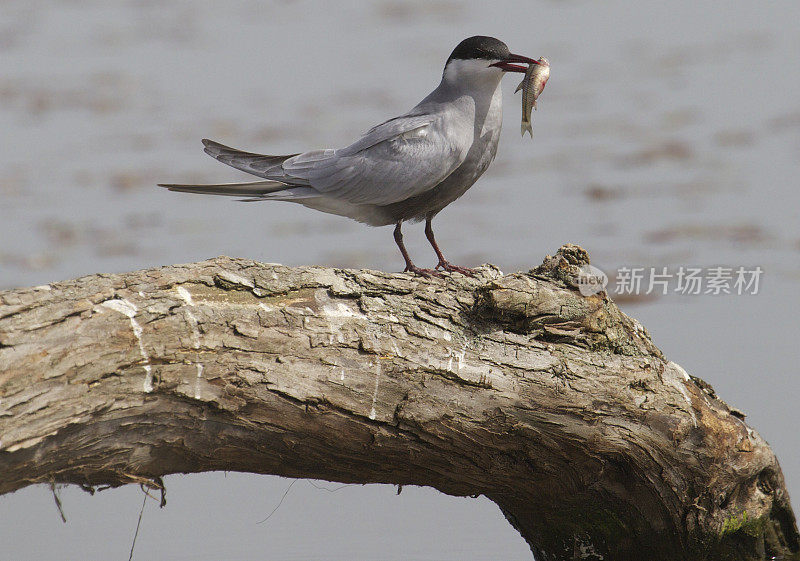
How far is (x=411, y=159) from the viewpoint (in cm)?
446

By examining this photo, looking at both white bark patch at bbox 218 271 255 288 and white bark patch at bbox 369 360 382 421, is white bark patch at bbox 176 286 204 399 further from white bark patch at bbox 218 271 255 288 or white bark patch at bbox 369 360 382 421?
white bark patch at bbox 369 360 382 421

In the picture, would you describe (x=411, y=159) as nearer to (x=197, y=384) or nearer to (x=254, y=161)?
(x=254, y=161)

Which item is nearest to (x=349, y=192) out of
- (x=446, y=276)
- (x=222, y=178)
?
(x=446, y=276)

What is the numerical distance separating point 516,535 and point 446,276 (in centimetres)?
147

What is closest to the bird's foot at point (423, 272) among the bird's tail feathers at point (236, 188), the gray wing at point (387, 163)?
the gray wing at point (387, 163)

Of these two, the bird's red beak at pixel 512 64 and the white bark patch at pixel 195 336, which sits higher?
the bird's red beak at pixel 512 64

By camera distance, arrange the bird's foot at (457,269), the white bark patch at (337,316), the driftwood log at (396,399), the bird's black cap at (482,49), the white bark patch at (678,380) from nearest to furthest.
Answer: the driftwood log at (396,399)
the white bark patch at (337,316)
the white bark patch at (678,380)
the bird's foot at (457,269)
the bird's black cap at (482,49)

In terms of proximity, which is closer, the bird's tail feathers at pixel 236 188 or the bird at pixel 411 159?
the bird's tail feathers at pixel 236 188

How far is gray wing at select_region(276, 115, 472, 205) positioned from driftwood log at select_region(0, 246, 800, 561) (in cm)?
78

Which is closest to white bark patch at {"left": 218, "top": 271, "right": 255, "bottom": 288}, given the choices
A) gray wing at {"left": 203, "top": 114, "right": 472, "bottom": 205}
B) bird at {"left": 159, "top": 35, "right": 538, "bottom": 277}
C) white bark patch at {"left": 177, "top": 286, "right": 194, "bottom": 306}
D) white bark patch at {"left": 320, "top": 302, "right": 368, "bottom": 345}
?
white bark patch at {"left": 177, "top": 286, "right": 194, "bottom": 306}

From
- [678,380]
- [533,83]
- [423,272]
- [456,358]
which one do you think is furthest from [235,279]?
[533,83]

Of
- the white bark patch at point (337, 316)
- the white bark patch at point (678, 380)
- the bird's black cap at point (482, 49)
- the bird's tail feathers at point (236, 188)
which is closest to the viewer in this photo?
the white bark patch at point (337, 316)

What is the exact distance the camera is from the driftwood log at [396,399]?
312 centimetres

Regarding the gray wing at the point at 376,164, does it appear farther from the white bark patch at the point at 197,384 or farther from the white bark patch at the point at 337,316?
the white bark patch at the point at 197,384
